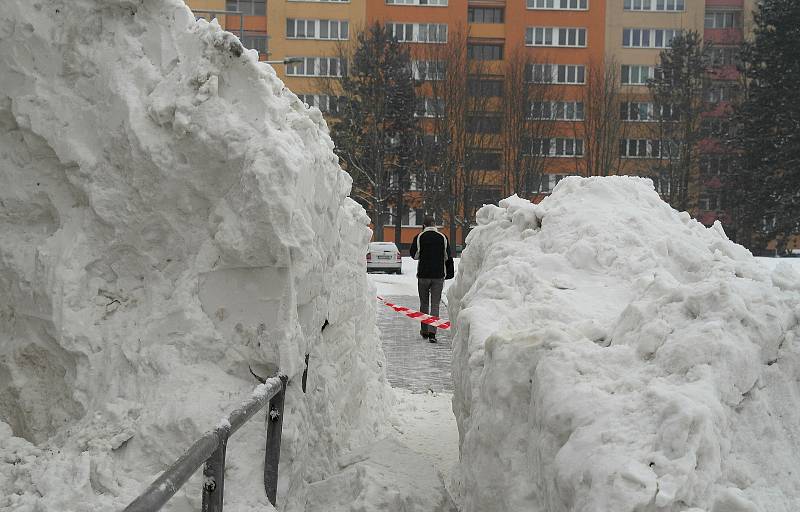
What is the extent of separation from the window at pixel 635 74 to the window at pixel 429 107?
538 inches

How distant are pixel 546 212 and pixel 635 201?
73 centimetres

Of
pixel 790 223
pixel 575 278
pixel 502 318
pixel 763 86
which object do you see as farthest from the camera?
pixel 763 86

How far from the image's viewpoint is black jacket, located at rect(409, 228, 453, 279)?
12.5 meters

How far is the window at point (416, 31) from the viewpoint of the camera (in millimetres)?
45594

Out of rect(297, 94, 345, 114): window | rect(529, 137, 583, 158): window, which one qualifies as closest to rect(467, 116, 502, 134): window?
rect(529, 137, 583, 158): window

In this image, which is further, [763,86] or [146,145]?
[763,86]

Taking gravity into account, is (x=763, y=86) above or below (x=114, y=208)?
above

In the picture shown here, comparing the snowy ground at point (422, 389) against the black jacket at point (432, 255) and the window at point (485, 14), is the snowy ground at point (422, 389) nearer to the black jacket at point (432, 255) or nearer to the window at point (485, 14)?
the black jacket at point (432, 255)

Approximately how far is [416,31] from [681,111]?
55.9 feet

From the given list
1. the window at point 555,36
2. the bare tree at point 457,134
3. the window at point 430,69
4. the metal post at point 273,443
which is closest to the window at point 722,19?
the window at point 555,36

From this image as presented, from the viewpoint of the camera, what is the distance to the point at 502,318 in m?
3.94

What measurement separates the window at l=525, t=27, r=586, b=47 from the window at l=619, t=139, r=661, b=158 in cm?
877

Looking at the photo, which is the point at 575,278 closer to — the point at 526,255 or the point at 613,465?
the point at 526,255

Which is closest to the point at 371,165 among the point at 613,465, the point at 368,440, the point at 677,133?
the point at 677,133
